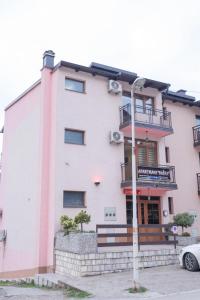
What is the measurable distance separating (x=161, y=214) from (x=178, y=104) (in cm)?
789

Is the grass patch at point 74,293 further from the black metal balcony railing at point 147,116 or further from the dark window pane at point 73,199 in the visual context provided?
the black metal balcony railing at point 147,116

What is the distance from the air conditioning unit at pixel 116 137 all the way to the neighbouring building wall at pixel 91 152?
29 cm

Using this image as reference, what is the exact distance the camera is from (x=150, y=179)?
62.4ft

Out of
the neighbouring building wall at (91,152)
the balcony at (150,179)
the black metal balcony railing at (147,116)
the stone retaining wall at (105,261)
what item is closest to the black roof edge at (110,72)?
the neighbouring building wall at (91,152)

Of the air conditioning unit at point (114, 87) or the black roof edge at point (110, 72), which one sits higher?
the black roof edge at point (110, 72)

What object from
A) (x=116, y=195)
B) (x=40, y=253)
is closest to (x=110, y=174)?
(x=116, y=195)

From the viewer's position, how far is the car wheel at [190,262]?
1331 cm

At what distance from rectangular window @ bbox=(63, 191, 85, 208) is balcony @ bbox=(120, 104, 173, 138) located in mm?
4557

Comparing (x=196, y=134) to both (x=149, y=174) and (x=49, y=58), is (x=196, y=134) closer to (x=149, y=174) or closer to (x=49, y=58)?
(x=149, y=174)

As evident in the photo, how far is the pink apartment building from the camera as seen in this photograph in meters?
17.8

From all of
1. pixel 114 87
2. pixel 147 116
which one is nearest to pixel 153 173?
pixel 147 116

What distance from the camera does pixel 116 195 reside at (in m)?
19.0

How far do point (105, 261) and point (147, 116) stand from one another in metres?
9.75

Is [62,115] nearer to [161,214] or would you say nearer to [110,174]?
[110,174]
